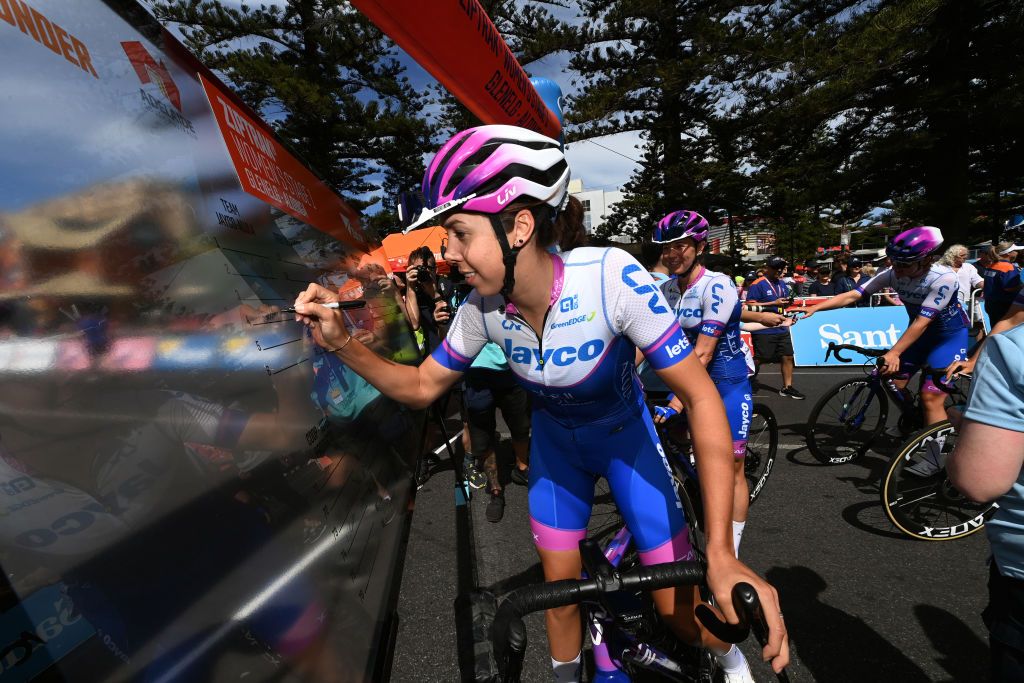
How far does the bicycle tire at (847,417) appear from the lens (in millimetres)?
4754

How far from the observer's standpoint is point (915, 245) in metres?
4.10

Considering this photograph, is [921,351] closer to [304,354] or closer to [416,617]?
[416,617]

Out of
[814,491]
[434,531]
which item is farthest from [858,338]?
[434,531]

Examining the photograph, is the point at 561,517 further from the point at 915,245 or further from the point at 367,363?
the point at 915,245

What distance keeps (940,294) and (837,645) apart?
301 cm

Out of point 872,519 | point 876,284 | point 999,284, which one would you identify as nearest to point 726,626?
point 872,519

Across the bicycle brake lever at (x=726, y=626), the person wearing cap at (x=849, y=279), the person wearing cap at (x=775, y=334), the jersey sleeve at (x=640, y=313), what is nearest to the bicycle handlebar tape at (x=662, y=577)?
the bicycle brake lever at (x=726, y=626)

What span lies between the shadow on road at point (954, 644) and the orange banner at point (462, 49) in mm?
3940

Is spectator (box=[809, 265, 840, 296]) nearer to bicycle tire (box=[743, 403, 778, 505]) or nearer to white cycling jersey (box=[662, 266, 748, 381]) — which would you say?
bicycle tire (box=[743, 403, 778, 505])

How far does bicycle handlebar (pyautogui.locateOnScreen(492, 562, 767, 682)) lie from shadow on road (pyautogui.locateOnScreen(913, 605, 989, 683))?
2087 millimetres

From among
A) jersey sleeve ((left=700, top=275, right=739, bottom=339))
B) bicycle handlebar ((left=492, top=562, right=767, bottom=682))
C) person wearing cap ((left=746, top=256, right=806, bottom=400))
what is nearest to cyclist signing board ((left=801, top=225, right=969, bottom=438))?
jersey sleeve ((left=700, top=275, right=739, bottom=339))

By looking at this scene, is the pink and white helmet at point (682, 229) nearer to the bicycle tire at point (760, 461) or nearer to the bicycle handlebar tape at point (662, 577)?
the bicycle tire at point (760, 461)

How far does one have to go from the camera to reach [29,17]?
2.40 ft

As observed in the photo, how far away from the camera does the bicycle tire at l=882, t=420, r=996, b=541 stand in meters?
3.44
